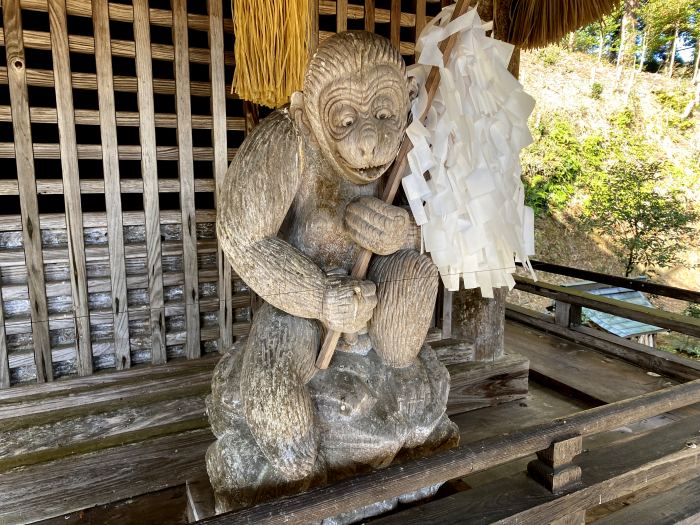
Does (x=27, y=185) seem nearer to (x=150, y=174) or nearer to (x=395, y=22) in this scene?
(x=150, y=174)

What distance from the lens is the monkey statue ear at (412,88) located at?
51.8 inches

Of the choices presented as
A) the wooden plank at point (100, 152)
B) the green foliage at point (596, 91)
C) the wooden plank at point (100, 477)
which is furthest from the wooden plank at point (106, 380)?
Result: the green foliage at point (596, 91)

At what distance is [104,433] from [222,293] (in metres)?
0.90

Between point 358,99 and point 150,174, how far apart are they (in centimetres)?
167

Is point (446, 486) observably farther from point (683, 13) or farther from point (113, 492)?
point (683, 13)

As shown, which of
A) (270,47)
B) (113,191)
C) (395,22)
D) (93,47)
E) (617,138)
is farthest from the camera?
(617,138)

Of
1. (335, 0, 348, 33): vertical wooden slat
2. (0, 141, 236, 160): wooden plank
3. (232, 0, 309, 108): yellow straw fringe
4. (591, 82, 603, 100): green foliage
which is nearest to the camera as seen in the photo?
(232, 0, 309, 108): yellow straw fringe

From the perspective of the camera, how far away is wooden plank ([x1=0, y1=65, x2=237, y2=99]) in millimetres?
2258

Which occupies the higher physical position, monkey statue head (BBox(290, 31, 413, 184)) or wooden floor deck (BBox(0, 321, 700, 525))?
monkey statue head (BBox(290, 31, 413, 184))

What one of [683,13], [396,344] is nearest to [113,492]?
[396,344]

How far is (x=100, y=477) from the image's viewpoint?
2.31 m

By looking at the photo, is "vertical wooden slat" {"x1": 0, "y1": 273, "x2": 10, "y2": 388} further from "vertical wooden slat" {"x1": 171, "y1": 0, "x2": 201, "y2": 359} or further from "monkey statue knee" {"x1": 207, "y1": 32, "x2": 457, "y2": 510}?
"monkey statue knee" {"x1": 207, "y1": 32, "x2": 457, "y2": 510}

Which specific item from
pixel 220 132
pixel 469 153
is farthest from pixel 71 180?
pixel 469 153

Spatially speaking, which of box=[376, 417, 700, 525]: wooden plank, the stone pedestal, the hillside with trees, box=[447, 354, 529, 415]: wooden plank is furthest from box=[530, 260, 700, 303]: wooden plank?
the hillside with trees
